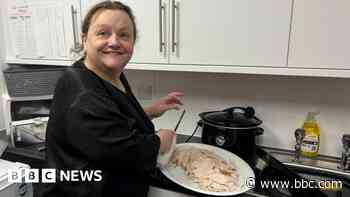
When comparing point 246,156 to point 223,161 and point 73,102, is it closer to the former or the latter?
point 223,161

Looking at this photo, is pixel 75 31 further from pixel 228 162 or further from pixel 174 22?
pixel 228 162

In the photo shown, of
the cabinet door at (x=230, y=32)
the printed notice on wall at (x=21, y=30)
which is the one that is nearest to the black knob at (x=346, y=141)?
the cabinet door at (x=230, y=32)

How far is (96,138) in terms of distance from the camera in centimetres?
70

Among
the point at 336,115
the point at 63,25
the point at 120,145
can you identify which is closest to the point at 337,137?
the point at 336,115

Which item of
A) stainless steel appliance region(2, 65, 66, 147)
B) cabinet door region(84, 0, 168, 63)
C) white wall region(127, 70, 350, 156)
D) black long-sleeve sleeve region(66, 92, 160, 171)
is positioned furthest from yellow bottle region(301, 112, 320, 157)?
stainless steel appliance region(2, 65, 66, 147)

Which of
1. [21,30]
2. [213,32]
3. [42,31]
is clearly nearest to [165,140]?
[213,32]

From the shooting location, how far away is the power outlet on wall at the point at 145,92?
1597 millimetres

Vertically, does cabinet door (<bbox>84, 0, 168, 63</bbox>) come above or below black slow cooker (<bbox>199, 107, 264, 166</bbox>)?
above

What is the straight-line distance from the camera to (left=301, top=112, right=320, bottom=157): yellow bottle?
1.24m

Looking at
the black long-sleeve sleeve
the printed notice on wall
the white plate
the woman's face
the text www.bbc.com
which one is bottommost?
the text www.bbc.com

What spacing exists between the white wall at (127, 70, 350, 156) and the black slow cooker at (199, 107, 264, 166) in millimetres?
227

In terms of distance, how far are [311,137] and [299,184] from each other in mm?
394

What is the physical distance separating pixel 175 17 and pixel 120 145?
0.65m

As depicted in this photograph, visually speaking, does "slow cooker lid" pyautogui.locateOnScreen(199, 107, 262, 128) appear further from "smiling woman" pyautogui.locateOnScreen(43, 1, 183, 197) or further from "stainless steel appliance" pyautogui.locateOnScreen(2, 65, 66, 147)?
"stainless steel appliance" pyautogui.locateOnScreen(2, 65, 66, 147)
